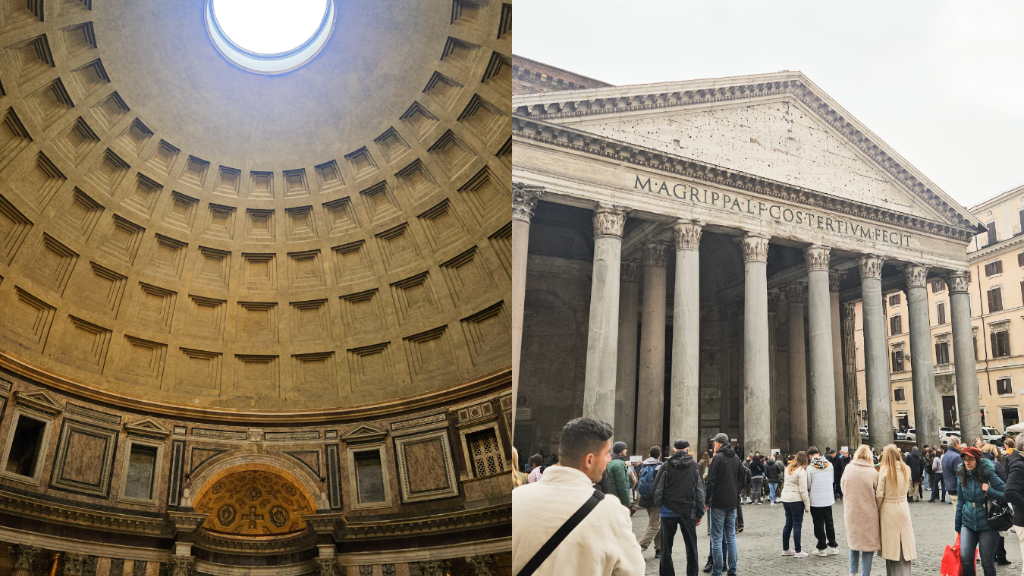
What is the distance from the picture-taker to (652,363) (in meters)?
18.2

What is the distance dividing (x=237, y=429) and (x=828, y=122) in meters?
18.8

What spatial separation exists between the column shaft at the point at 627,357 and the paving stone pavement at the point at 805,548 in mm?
5474

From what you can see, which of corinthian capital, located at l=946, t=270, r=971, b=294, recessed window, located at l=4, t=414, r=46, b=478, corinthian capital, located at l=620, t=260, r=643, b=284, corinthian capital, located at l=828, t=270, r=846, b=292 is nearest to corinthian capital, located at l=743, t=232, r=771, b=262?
corinthian capital, located at l=620, t=260, r=643, b=284

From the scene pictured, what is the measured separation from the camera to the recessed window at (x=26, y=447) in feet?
33.8

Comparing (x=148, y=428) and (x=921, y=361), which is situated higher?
(x=921, y=361)

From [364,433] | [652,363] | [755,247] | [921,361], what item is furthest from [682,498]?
[921,361]

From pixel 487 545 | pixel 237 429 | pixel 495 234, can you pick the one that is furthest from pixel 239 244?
pixel 487 545

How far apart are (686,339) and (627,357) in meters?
2.76

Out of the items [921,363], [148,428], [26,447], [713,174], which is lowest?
[26,447]

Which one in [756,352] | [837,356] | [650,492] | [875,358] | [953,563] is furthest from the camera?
[837,356]

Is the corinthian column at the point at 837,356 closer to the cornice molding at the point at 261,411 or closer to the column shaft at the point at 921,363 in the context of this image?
the column shaft at the point at 921,363

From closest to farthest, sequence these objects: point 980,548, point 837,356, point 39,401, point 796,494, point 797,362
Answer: point 980,548
point 796,494
point 39,401
point 797,362
point 837,356

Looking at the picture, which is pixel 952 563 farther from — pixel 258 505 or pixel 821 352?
pixel 821 352

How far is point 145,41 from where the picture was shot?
33.0ft
